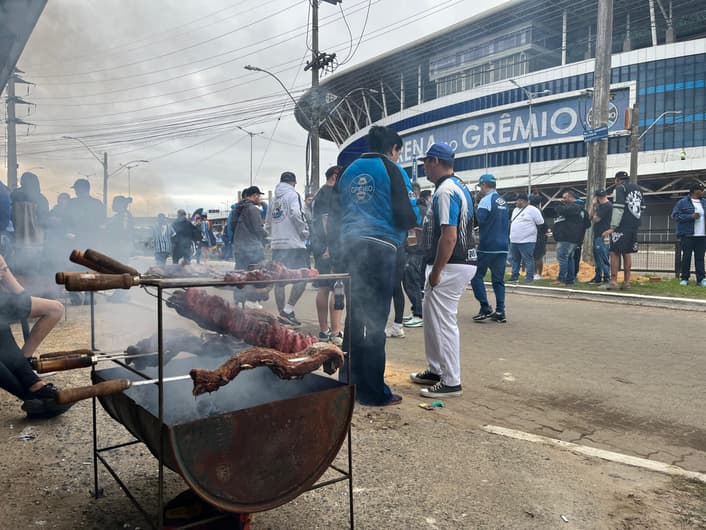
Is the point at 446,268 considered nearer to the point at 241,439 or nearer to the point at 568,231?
the point at 241,439

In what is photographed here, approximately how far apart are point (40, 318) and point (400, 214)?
2.86 meters

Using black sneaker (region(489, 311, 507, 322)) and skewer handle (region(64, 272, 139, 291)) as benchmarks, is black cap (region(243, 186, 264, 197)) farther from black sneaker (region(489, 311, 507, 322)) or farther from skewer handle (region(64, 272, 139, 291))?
skewer handle (region(64, 272, 139, 291))

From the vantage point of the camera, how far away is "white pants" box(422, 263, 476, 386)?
405 centimetres

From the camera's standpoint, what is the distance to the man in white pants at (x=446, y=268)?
13.0 ft

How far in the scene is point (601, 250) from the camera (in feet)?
35.5

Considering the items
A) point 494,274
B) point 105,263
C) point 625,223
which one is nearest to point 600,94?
point 625,223

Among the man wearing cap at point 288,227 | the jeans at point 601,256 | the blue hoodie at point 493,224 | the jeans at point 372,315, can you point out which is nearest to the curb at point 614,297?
the jeans at point 601,256

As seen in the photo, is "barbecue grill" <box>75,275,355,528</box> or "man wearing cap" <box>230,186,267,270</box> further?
"man wearing cap" <box>230,186,267,270</box>

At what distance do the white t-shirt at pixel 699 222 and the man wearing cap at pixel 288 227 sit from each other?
749 centimetres

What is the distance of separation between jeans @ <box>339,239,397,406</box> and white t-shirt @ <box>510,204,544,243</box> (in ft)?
25.0

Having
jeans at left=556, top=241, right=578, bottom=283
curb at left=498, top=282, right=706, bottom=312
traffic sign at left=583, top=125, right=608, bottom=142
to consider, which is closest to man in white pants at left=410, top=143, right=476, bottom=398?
curb at left=498, top=282, right=706, bottom=312

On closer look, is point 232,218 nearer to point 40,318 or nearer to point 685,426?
point 40,318

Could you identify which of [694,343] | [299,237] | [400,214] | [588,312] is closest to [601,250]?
[588,312]

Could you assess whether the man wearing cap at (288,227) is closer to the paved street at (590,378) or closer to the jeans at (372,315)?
the paved street at (590,378)
